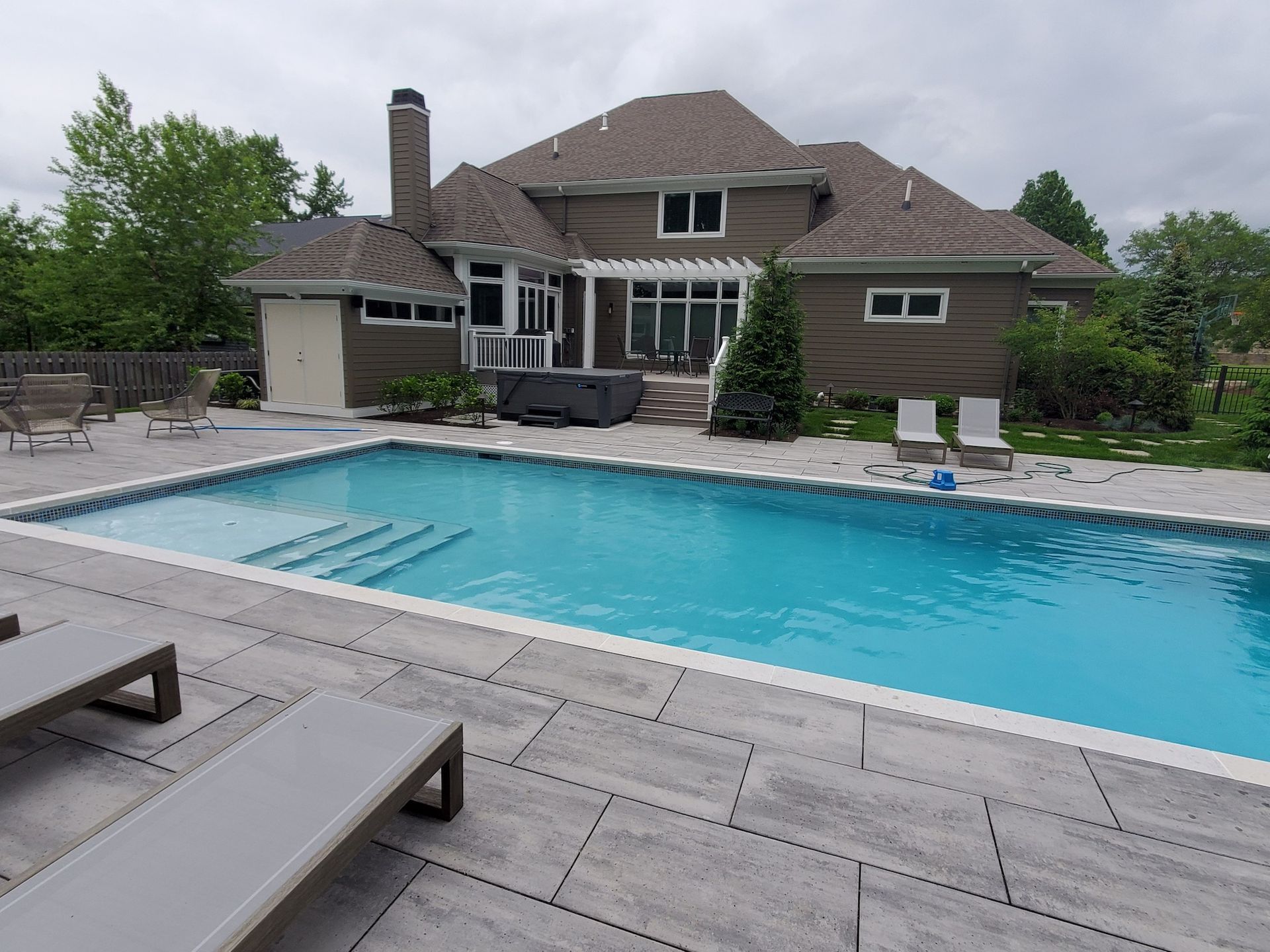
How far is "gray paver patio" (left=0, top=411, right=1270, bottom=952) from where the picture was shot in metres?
1.74

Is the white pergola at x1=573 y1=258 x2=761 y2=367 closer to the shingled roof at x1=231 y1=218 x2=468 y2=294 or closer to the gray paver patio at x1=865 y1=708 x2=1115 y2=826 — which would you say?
the shingled roof at x1=231 y1=218 x2=468 y2=294

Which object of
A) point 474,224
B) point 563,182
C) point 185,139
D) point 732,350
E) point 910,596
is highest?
point 185,139

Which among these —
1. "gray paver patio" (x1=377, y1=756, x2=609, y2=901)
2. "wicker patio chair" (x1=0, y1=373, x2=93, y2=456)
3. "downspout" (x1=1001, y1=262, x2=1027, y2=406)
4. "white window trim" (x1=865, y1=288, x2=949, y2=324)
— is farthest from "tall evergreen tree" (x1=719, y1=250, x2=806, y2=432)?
"gray paver patio" (x1=377, y1=756, x2=609, y2=901)

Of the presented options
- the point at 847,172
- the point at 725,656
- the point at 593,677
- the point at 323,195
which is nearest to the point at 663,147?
the point at 847,172

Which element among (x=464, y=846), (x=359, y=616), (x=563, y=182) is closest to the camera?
(x=464, y=846)

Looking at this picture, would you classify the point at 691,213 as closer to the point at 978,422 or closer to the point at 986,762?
the point at 978,422

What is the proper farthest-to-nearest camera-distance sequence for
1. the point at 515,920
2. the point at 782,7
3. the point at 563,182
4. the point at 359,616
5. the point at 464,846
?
1. the point at 563,182
2. the point at 782,7
3. the point at 359,616
4. the point at 464,846
5. the point at 515,920

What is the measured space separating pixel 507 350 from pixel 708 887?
13.6m

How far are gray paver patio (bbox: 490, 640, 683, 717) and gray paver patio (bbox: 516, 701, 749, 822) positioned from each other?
0.34 feet

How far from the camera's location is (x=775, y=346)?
11.1 meters

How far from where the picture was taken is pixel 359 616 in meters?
3.54

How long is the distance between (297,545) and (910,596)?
17.0 feet

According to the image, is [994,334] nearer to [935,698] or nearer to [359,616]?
[935,698]

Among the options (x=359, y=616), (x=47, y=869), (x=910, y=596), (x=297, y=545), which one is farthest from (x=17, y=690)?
(x=910, y=596)
